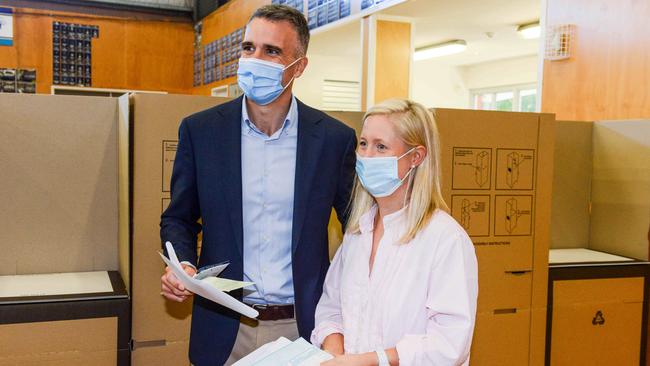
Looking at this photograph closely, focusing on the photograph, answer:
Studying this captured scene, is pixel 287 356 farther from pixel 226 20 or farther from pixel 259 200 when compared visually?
pixel 226 20

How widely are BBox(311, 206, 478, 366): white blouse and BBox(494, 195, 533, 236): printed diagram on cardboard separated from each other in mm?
1097

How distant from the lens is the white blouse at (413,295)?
1244 millimetres

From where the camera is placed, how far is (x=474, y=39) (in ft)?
23.1

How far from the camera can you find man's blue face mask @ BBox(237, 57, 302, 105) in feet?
5.27

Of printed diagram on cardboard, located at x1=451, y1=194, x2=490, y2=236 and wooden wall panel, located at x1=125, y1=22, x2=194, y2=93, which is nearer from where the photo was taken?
printed diagram on cardboard, located at x1=451, y1=194, x2=490, y2=236

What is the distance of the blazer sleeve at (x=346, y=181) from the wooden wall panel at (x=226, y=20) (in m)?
5.45

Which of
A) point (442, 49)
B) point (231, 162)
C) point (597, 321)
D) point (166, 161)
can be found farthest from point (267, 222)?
point (442, 49)

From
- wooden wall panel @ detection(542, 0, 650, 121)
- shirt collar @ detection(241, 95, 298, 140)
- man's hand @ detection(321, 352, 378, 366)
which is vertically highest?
wooden wall panel @ detection(542, 0, 650, 121)

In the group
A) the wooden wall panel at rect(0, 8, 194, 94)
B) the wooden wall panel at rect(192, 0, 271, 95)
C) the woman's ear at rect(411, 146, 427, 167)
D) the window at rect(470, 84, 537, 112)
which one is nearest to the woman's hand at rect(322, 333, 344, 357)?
the woman's ear at rect(411, 146, 427, 167)

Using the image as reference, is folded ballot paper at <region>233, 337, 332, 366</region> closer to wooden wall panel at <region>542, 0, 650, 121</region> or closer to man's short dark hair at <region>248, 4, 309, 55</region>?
man's short dark hair at <region>248, 4, 309, 55</region>

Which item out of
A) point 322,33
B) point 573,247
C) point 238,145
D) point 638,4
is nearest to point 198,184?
point 238,145

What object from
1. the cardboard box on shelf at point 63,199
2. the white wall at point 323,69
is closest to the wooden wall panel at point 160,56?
the white wall at point 323,69

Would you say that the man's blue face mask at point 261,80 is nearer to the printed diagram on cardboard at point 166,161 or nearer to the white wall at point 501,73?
the printed diagram on cardboard at point 166,161

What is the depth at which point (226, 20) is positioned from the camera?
802 cm
